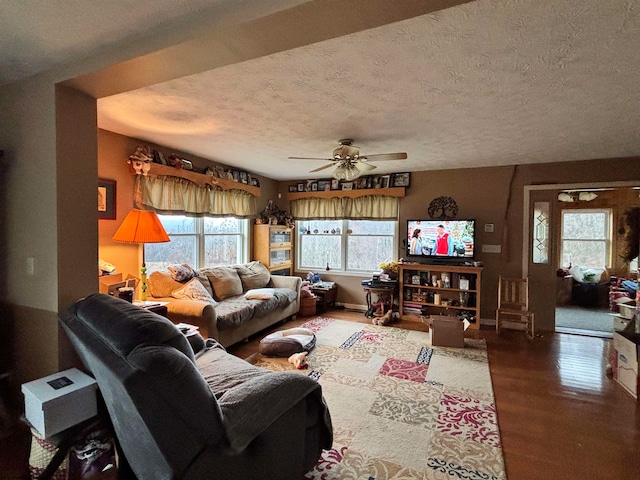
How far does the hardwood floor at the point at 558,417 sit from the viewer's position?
6.04 feet

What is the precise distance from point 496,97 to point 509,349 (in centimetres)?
287

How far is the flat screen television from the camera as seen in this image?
4.67 metres

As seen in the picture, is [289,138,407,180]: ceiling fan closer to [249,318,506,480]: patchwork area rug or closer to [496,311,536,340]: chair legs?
[249,318,506,480]: patchwork area rug

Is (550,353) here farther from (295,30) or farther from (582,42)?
(295,30)

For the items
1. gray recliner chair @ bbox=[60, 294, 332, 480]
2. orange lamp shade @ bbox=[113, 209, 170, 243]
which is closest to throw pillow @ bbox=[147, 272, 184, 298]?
orange lamp shade @ bbox=[113, 209, 170, 243]

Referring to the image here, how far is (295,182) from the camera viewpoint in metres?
5.88

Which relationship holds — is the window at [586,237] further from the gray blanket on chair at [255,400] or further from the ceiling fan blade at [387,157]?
the gray blanket on chair at [255,400]

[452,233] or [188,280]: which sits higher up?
[452,233]

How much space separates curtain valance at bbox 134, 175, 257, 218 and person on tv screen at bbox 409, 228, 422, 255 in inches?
105

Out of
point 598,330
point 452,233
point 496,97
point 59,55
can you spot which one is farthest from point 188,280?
point 598,330

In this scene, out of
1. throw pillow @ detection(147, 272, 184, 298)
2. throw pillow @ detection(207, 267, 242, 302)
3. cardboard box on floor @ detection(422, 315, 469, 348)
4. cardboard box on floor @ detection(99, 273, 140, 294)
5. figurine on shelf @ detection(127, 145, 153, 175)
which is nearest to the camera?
cardboard box on floor @ detection(99, 273, 140, 294)

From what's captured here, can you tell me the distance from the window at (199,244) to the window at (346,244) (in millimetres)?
1239

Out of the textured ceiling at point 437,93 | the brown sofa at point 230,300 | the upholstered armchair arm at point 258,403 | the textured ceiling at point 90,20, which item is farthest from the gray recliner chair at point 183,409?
the textured ceiling at point 437,93

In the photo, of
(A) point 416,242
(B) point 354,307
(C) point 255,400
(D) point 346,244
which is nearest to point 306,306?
(B) point 354,307
